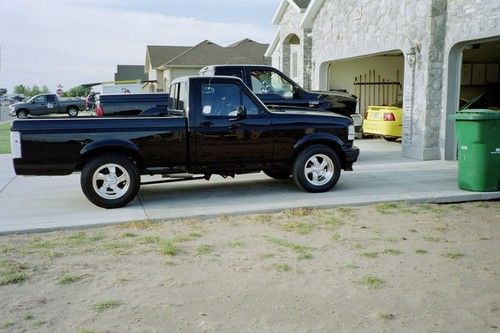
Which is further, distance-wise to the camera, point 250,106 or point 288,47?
point 288,47

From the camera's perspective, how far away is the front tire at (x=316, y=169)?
28.6ft

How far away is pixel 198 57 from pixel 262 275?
3905 centimetres

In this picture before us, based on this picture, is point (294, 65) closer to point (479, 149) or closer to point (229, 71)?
point (229, 71)

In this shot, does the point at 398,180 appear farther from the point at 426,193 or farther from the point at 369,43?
the point at 369,43

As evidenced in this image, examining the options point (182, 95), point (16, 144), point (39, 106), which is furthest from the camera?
point (39, 106)

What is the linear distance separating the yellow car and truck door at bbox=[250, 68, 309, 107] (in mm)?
4339

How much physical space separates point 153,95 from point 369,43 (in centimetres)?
617

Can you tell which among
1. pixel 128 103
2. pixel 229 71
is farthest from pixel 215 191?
pixel 128 103

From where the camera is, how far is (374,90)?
20672 mm

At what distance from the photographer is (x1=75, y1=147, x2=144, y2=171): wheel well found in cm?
769

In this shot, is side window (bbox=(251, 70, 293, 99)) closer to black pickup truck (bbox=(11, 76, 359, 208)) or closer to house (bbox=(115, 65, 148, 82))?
black pickup truck (bbox=(11, 76, 359, 208))

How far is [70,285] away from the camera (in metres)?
4.93

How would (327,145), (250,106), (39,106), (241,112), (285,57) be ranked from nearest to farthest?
Answer: (241,112)
(250,106)
(327,145)
(285,57)
(39,106)

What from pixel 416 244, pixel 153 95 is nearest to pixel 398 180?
pixel 416 244
